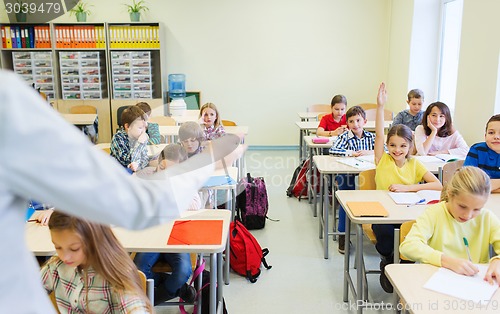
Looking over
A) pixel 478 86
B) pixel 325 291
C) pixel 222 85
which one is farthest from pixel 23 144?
pixel 222 85

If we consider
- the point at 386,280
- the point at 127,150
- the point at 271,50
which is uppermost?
the point at 271,50

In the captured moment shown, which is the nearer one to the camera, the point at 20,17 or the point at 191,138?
the point at 191,138

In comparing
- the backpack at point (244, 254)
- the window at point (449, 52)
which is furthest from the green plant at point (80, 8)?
the backpack at point (244, 254)

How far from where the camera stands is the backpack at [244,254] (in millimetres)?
3395

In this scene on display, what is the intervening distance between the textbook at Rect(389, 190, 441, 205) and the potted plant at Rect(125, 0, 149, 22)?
5289 mm

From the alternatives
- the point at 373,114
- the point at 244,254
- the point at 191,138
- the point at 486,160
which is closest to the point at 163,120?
the point at 191,138

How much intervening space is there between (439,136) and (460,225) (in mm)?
2312

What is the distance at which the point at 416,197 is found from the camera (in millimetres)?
2953

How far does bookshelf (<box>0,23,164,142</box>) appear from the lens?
7047mm

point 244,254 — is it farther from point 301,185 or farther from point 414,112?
point 414,112

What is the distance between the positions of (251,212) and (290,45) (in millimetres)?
3916

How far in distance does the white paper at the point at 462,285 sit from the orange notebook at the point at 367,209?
29.0 inches

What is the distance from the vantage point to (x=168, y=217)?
2.44 ft

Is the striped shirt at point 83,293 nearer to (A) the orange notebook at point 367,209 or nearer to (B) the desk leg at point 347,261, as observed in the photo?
(A) the orange notebook at point 367,209
